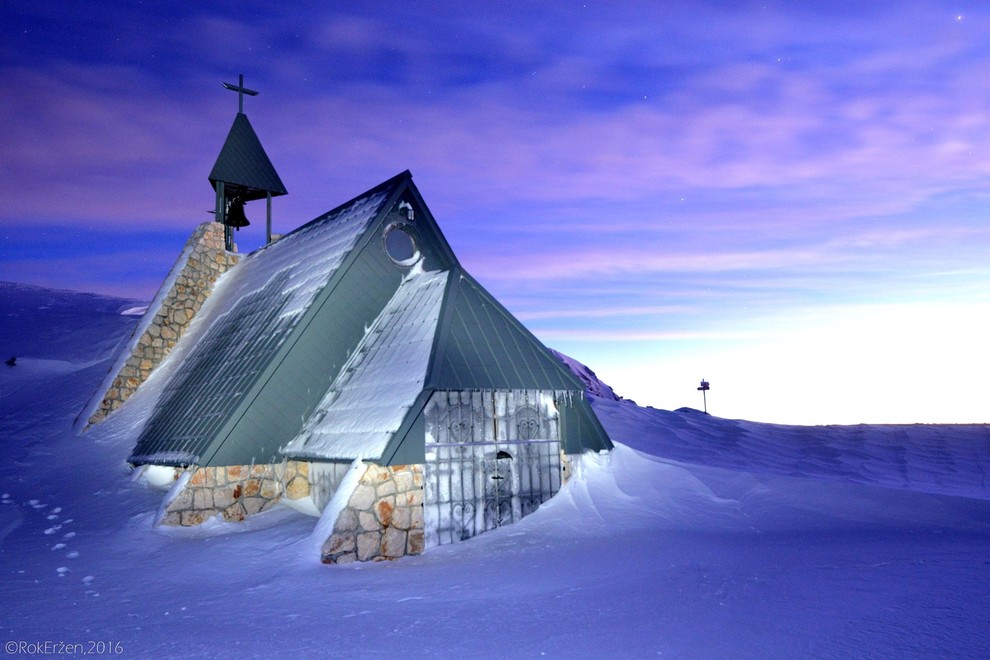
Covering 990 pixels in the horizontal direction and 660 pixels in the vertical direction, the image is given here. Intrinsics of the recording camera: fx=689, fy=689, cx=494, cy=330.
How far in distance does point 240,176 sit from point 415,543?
17.0 meters

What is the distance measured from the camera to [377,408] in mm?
11359

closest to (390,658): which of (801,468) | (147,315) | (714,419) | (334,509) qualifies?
(334,509)

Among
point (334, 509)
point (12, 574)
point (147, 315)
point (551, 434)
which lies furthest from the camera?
point (147, 315)

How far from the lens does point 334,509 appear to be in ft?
33.3

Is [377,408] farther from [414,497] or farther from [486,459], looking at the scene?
[486,459]

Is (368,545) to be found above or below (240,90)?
below

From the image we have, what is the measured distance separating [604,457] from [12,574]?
9.53 meters

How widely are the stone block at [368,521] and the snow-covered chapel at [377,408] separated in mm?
23

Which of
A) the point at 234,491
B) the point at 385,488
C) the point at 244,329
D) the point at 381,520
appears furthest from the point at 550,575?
the point at 244,329

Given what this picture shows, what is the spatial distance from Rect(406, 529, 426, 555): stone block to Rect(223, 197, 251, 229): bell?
55.5 ft

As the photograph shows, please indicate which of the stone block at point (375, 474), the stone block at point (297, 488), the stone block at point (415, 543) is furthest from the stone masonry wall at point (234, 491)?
the stone block at point (415, 543)

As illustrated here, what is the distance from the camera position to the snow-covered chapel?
1080 cm

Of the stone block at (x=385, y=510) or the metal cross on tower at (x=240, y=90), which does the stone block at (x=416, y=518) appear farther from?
the metal cross on tower at (x=240, y=90)

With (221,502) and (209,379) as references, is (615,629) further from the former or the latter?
(209,379)
